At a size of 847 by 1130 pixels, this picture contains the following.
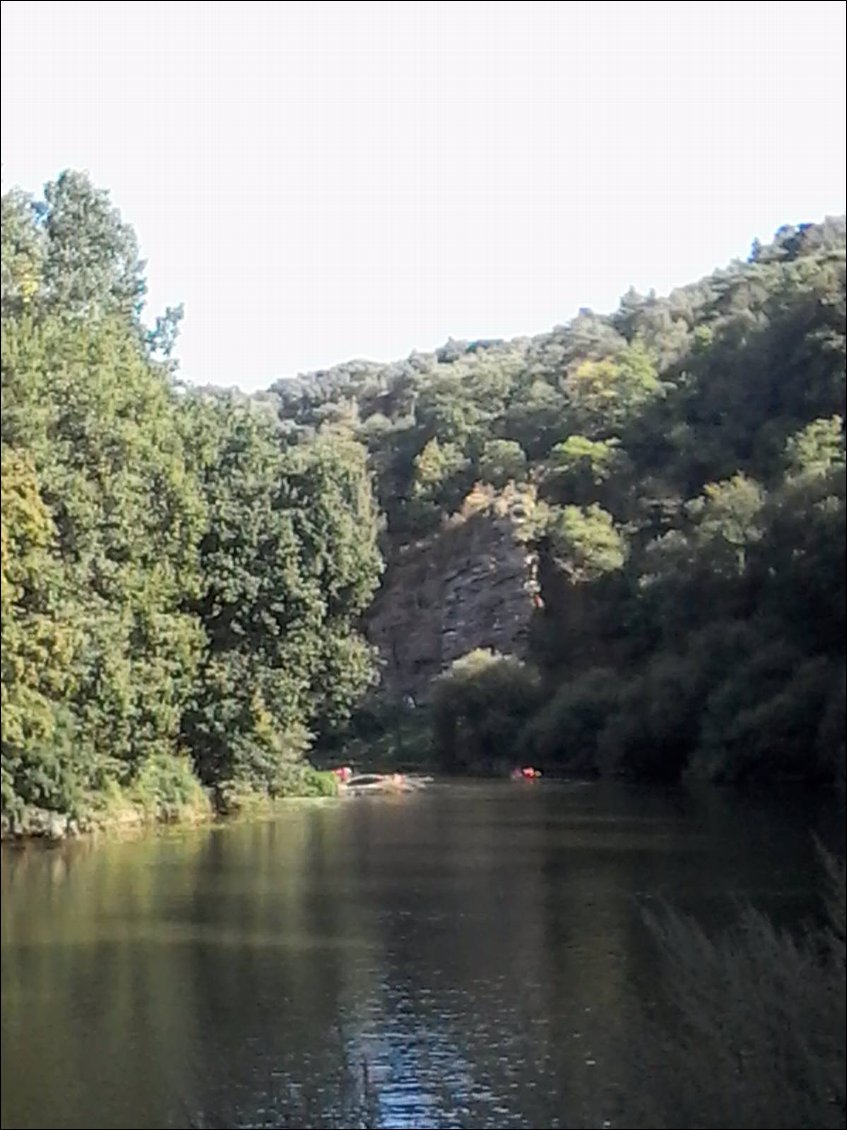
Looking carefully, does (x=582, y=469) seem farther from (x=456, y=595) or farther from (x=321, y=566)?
(x=321, y=566)

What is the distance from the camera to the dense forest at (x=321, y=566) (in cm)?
3123

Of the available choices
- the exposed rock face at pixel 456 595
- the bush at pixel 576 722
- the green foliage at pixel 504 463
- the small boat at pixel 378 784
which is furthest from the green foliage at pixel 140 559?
the green foliage at pixel 504 463

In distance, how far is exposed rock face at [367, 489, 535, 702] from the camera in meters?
80.5

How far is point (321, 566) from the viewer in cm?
4388

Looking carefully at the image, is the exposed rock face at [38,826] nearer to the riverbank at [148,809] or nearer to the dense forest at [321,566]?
the riverbank at [148,809]

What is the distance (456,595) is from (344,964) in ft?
204

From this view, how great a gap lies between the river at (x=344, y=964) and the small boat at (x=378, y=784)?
14.2 metres

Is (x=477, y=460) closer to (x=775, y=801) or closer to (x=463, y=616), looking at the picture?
(x=463, y=616)

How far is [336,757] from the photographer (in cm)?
6975

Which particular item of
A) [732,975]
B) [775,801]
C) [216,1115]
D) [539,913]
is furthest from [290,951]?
[775,801]

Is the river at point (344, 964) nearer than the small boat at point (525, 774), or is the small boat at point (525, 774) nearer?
the river at point (344, 964)

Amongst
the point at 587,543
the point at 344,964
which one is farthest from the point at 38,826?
the point at 587,543

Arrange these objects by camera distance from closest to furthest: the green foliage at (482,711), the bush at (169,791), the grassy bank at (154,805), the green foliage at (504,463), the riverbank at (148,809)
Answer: the riverbank at (148,809), the grassy bank at (154,805), the bush at (169,791), the green foliage at (482,711), the green foliage at (504,463)

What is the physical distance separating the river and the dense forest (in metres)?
3.58
